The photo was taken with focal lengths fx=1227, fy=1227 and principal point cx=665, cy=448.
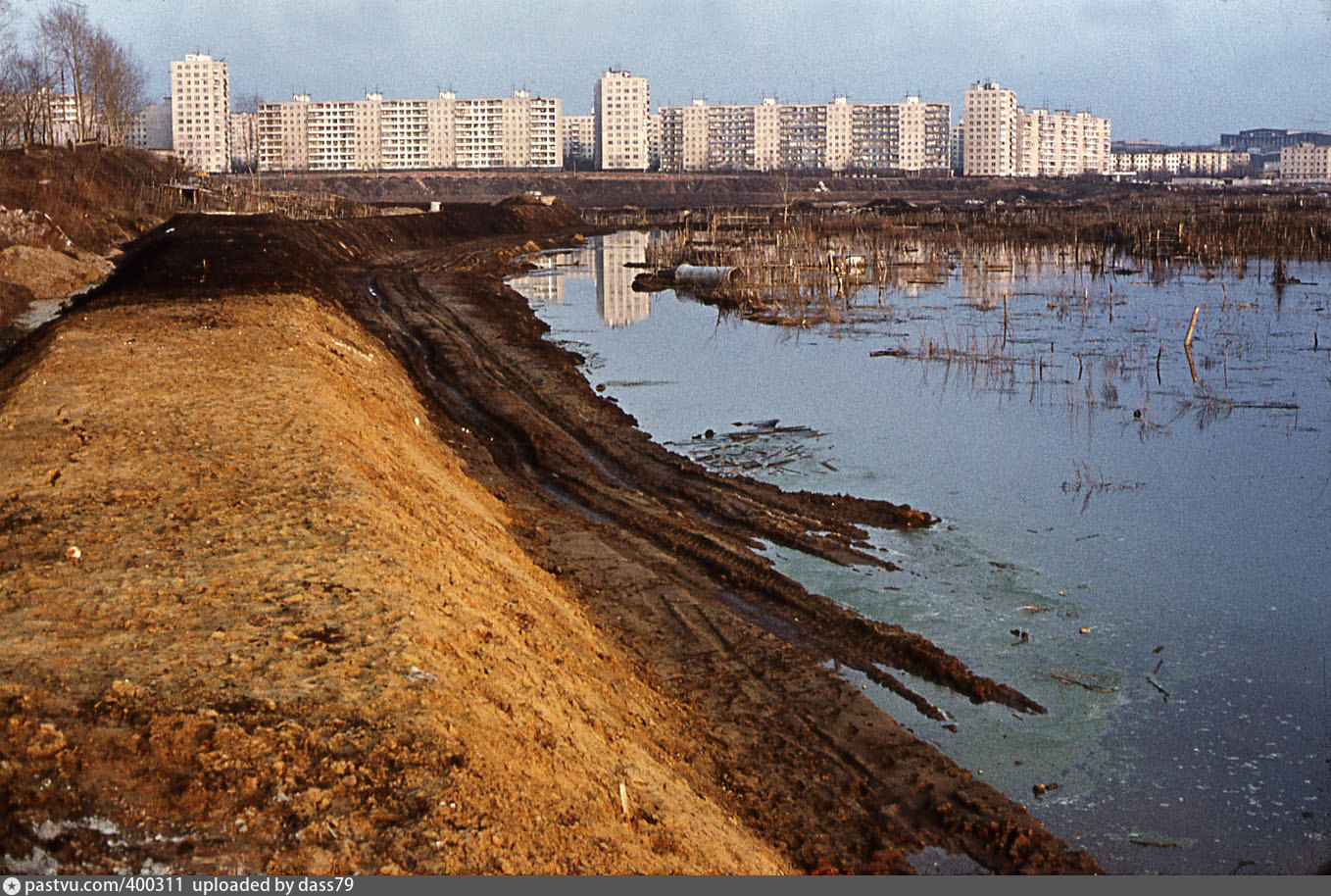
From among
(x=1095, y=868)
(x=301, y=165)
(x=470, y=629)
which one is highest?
(x=301, y=165)

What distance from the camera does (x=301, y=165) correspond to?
15512cm

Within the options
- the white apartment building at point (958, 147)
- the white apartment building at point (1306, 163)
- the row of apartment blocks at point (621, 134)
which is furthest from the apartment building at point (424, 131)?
the white apartment building at point (1306, 163)

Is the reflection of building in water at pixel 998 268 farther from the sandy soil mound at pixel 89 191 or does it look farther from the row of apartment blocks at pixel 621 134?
the row of apartment blocks at pixel 621 134

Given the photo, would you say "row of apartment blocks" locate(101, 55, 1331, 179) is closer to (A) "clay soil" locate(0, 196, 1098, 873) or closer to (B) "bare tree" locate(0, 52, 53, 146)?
(B) "bare tree" locate(0, 52, 53, 146)

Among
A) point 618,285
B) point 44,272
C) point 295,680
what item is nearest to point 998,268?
point 618,285

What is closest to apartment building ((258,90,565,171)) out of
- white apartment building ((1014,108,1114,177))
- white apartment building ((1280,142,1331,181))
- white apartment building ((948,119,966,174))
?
white apartment building ((948,119,966,174))

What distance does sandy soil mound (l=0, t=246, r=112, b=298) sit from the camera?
2355 cm

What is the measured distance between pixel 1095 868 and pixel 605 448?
9.45m

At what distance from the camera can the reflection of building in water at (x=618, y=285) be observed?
3036 cm

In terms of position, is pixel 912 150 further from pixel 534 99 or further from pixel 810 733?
pixel 810 733

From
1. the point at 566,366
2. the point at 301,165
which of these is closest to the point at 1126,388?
the point at 566,366

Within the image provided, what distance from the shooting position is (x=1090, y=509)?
12922mm

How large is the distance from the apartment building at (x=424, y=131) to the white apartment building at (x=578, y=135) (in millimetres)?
10389

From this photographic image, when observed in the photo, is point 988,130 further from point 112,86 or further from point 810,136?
point 112,86
